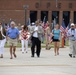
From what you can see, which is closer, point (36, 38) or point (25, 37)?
point (36, 38)

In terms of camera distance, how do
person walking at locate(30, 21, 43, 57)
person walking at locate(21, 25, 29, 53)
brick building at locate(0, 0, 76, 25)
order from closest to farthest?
1. person walking at locate(30, 21, 43, 57)
2. person walking at locate(21, 25, 29, 53)
3. brick building at locate(0, 0, 76, 25)

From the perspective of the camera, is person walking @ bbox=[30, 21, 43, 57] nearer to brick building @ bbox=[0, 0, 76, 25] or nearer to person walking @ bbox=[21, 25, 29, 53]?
person walking @ bbox=[21, 25, 29, 53]

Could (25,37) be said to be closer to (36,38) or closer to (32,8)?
(36,38)

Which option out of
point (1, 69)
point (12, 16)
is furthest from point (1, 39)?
point (12, 16)

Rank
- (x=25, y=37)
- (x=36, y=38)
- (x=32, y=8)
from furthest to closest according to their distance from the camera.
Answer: (x=32, y=8) → (x=25, y=37) → (x=36, y=38)

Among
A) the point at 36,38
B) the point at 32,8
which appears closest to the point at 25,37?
the point at 36,38

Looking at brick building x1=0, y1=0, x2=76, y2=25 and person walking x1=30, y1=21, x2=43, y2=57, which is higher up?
brick building x1=0, y1=0, x2=76, y2=25

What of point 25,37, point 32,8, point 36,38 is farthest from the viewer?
point 32,8

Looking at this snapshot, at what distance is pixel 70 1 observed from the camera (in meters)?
75.9

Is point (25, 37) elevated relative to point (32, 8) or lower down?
lower down

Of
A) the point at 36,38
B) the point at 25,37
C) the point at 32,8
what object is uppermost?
the point at 32,8

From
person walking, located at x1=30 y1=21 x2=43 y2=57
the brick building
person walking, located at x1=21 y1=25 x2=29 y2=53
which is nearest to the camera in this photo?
person walking, located at x1=30 y1=21 x2=43 y2=57

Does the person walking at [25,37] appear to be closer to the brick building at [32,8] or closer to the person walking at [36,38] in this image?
the person walking at [36,38]

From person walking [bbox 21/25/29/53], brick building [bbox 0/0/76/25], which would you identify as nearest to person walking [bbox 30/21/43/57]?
person walking [bbox 21/25/29/53]
